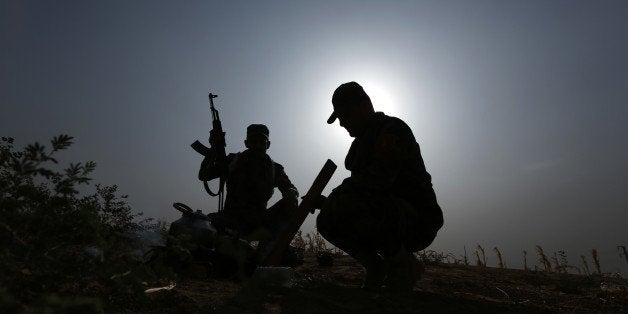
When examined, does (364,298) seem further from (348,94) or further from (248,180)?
(248,180)

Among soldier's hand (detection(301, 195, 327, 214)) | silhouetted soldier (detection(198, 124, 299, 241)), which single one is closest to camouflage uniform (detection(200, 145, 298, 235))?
silhouetted soldier (detection(198, 124, 299, 241))

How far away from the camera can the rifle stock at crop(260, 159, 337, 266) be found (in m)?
3.38

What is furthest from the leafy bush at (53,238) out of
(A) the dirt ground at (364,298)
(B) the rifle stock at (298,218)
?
(B) the rifle stock at (298,218)

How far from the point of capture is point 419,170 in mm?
3289

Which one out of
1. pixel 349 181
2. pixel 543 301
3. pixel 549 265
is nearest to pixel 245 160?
pixel 349 181

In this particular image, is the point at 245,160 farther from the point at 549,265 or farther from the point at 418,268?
the point at 549,265

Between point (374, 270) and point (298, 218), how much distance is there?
0.81m

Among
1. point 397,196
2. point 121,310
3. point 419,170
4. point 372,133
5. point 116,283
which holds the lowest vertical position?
point 121,310

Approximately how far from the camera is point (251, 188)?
225 inches

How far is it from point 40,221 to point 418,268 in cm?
257

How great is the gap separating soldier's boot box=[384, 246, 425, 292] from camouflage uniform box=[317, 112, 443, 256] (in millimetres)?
146

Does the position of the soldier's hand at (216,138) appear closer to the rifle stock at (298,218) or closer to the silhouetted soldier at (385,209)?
the rifle stock at (298,218)

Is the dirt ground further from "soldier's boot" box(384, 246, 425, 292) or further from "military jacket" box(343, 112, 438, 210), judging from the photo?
"military jacket" box(343, 112, 438, 210)

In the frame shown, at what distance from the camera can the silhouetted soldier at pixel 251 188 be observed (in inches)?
217
